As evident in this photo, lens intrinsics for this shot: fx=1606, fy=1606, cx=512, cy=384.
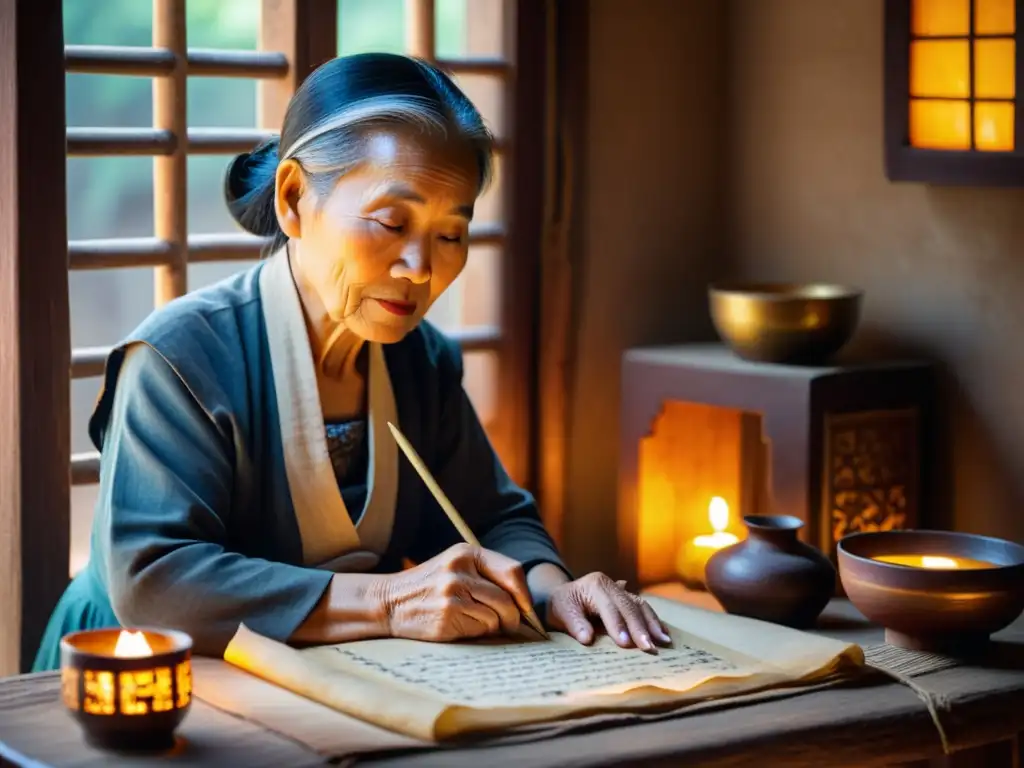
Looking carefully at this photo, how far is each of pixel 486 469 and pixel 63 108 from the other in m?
0.91

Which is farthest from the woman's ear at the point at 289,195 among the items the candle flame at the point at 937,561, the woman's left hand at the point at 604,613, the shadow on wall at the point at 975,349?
the shadow on wall at the point at 975,349

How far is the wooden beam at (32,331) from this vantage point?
2.60m

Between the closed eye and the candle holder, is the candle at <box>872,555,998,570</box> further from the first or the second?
the candle holder

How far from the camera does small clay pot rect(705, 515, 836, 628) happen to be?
234 cm

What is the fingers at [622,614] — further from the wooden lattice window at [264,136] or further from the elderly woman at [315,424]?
the wooden lattice window at [264,136]

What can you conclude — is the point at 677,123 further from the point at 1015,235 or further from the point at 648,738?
the point at 648,738

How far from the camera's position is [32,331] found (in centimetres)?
265

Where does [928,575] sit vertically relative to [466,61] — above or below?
below

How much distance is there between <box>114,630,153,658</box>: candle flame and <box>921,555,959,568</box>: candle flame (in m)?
1.15

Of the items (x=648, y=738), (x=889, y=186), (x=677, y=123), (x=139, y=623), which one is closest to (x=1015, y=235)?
(x=889, y=186)

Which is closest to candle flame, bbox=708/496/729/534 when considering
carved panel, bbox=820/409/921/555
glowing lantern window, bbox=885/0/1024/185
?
carved panel, bbox=820/409/921/555

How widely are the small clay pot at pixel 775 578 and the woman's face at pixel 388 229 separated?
594 mm

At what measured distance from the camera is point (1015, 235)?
9.88 feet

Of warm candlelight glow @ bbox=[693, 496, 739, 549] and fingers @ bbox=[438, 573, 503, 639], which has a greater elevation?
fingers @ bbox=[438, 573, 503, 639]
